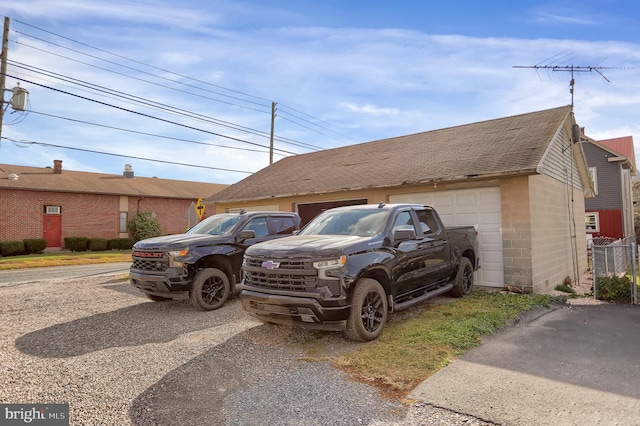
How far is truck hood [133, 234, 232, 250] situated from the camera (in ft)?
24.6

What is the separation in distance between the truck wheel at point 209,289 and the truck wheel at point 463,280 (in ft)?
15.4

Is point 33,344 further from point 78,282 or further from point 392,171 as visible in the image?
point 392,171

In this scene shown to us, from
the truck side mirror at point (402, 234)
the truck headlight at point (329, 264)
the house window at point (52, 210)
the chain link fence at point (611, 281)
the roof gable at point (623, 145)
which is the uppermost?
the roof gable at point (623, 145)

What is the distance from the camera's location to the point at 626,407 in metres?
3.55

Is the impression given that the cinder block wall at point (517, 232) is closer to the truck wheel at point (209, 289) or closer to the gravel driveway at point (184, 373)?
the gravel driveway at point (184, 373)

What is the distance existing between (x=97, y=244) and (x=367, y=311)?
27433 mm

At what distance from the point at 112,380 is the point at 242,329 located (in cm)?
223

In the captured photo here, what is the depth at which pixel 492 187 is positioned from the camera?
9.72 meters

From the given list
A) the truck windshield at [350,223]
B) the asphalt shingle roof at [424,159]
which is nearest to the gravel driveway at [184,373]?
the truck windshield at [350,223]

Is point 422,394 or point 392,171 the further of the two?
point 392,171

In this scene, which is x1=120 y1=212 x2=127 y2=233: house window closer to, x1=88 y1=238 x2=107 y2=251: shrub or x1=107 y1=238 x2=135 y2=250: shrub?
x1=107 y1=238 x2=135 y2=250: shrub

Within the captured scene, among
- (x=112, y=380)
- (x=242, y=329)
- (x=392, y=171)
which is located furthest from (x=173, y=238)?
(x=392, y=171)

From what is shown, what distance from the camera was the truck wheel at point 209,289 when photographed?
295 inches

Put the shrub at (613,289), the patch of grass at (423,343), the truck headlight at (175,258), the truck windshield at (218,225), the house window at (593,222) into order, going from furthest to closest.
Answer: the house window at (593,222), the truck windshield at (218,225), the shrub at (613,289), the truck headlight at (175,258), the patch of grass at (423,343)
